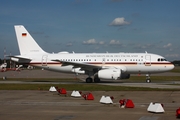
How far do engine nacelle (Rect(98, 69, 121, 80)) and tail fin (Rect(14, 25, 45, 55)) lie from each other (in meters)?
9.58

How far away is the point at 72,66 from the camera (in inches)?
1501

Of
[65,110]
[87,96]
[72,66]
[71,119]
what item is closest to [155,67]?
[72,66]

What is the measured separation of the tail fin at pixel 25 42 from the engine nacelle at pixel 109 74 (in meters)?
→ 9.58

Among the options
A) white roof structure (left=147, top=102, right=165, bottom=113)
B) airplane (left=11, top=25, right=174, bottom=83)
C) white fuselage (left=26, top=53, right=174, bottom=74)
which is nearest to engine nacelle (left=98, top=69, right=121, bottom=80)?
airplane (left=11, top=25, right=174, bottom=83)

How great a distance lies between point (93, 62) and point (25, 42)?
937cm

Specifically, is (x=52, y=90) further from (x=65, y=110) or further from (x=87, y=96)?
(x=65, y=110)

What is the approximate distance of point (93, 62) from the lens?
124ft

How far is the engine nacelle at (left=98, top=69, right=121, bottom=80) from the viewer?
1364 inches

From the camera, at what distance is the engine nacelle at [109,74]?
34656 millimetres

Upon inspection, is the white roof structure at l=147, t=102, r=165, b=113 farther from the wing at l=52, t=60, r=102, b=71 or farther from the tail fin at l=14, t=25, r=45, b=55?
the tail fin at l=14, t=25, r=45, b=55

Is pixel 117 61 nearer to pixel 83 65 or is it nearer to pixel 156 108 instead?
pixel 83 65

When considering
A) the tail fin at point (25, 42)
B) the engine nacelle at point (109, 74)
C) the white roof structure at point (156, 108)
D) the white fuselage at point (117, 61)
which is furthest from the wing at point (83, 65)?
the white roof structure at point (156, 108)

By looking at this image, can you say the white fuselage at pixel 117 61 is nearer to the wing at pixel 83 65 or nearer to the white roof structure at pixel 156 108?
the wing at pixel 83 65

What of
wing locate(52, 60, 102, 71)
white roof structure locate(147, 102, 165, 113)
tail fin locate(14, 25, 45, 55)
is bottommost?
white roof structure locate(147, 102, 165, 113)
